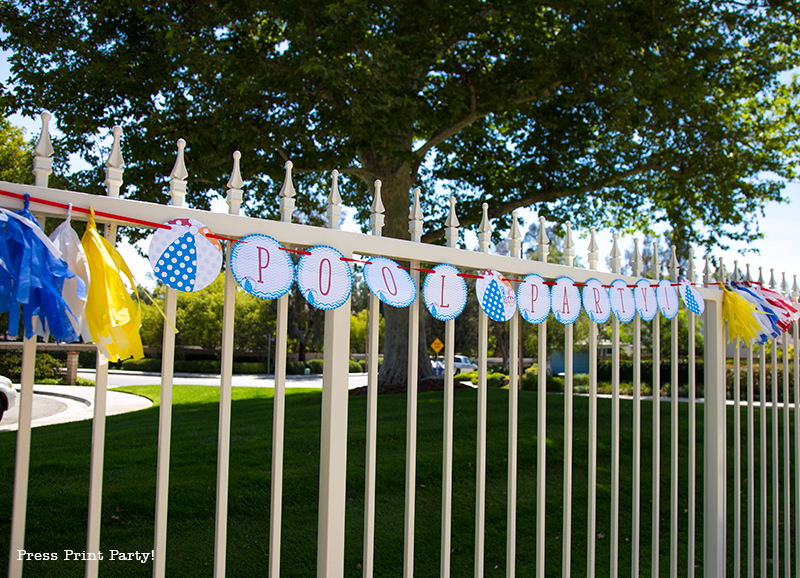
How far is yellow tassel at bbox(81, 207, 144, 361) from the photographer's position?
70.8 inches

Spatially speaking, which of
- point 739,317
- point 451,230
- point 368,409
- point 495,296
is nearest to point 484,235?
point 451,230

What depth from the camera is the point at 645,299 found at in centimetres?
347

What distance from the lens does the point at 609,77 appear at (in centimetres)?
967

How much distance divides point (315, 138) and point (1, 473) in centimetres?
670

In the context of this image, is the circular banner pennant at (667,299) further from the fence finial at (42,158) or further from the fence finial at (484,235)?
the fence finial at (42,158)

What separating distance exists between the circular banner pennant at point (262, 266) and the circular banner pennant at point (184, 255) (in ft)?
0.25

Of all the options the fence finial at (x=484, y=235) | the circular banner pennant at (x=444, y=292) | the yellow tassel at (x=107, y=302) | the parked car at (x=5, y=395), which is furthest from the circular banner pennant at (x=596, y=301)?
the parked car at (x=5, y=395)

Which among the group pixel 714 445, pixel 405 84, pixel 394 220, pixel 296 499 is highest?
pixel 405 84

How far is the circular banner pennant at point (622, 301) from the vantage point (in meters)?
3.27

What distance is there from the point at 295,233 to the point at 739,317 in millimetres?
3291

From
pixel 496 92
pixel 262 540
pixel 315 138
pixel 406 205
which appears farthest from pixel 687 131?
pixel 262 540

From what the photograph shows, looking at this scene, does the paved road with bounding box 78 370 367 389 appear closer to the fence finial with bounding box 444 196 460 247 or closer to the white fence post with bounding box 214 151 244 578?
the fence finial with bounding box 444 196 460 247

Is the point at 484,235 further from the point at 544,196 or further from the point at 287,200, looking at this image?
the point at 544,196

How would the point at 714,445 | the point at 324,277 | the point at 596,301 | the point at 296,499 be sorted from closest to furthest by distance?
1. the point at 324,277
2. the point at 596,301
3. the point at 714,445
4. the point at 296,499
